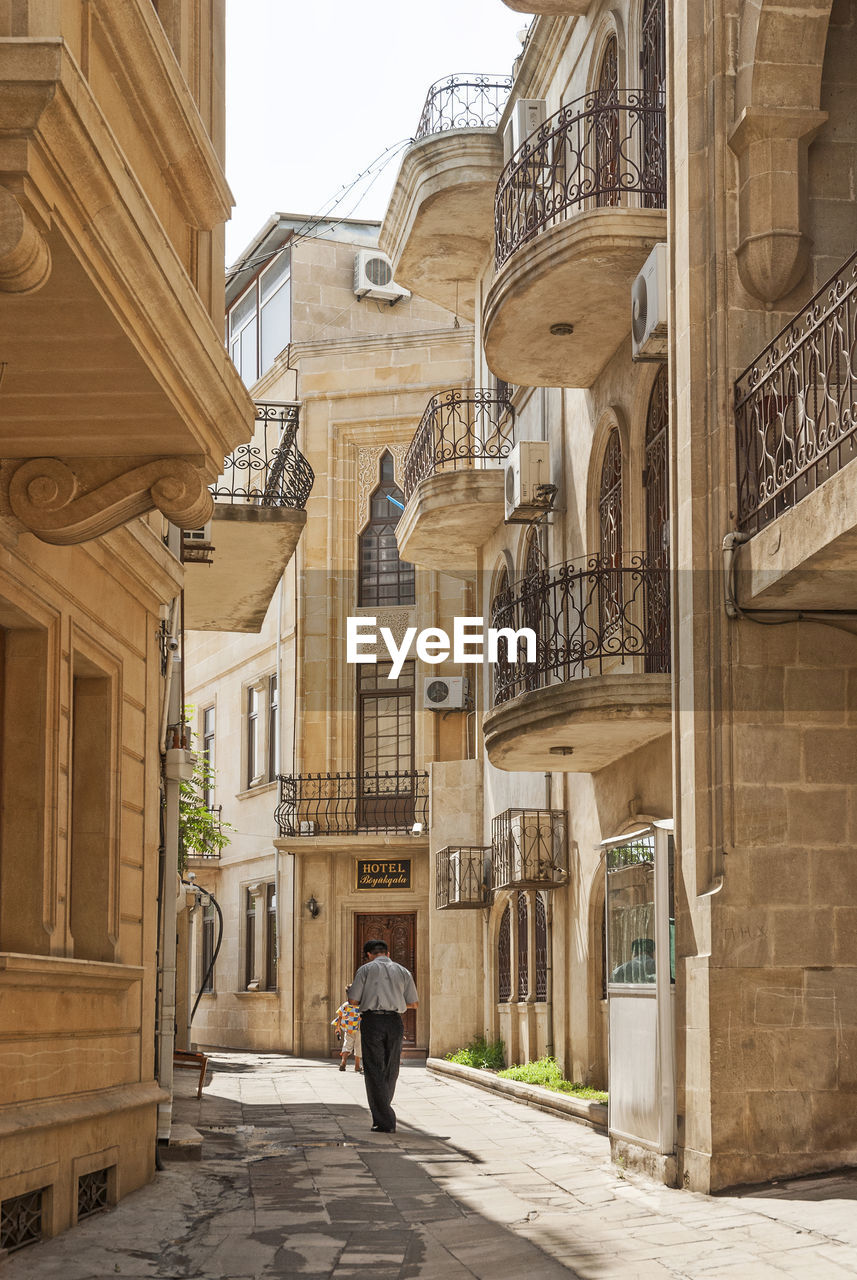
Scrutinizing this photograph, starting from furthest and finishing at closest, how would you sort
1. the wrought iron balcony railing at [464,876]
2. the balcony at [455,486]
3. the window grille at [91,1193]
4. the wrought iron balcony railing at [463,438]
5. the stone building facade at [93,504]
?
1. the wrought iron balcony railing at [464,876]
2. the wrought iron balcony railing at [463,438]
3. the balcony at [455,486]
4. the window grille at [91,1193]
5. the stone building facade at [93,504]

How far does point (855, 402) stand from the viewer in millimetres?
9359

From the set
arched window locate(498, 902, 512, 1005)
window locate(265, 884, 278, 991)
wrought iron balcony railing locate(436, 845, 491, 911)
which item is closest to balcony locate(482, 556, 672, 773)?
arched window locate(498, 902, 512, 1005)

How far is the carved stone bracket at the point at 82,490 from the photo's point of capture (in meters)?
7.75

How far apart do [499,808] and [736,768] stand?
1265 cm

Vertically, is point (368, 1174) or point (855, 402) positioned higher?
point (855, 402)

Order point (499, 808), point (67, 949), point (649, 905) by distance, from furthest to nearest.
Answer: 1. point (499, 808)
2. point (649, 905)
3. point (67, 949)

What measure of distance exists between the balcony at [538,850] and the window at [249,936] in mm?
14064

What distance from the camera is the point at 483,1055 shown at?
22219mm

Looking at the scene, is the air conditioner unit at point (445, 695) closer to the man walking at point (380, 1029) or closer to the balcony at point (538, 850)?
the balcony at point (538, 850)

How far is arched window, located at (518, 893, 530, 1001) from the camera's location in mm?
20922

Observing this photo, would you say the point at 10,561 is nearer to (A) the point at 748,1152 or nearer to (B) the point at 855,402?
(B) the point at 855,402

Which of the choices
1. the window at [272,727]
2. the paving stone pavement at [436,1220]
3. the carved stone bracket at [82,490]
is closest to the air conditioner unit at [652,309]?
the carved stone bracket at [82,490]

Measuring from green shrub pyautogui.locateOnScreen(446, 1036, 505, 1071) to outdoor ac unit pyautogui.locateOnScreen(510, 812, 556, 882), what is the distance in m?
4.15

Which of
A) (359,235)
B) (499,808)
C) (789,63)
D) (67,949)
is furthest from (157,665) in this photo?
(359,235)
